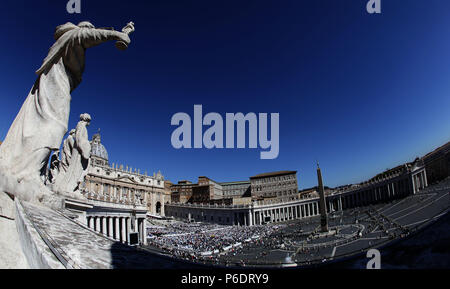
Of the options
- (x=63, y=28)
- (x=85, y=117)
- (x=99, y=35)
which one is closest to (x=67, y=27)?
(x=63, y=28)

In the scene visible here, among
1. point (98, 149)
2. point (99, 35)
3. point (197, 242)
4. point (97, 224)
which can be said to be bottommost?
point (197, 242)

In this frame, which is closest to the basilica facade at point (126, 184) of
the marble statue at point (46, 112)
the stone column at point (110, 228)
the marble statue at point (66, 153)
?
the stone column at point (110, 228)

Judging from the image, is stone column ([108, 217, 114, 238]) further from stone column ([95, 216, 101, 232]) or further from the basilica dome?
the basilica dome

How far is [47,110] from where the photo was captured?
20.1ft

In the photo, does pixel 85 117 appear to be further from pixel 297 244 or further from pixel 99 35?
pixel 297 244

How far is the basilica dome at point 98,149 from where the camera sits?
84444 millimetres

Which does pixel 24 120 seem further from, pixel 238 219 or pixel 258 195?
pixel 258 195

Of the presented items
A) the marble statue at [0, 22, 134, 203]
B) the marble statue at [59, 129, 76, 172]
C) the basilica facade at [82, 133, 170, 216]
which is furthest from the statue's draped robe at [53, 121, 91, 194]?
the basilica facade at [82, 133, 170, 216]

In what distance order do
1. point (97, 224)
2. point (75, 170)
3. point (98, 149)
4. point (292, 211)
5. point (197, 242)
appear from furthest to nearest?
point (98, 149) → point (292, 211) → point (197, 242) → point (97, 224) → point (75, 170)

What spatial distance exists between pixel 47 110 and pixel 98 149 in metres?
92.6

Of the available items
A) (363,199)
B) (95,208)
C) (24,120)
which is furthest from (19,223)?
(363,199)

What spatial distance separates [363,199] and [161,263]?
77718 millimetres

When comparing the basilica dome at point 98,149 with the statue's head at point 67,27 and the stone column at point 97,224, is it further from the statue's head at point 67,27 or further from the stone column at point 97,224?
the statue's head at point 67,27

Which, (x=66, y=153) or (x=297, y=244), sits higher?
(x=66, y=153)
